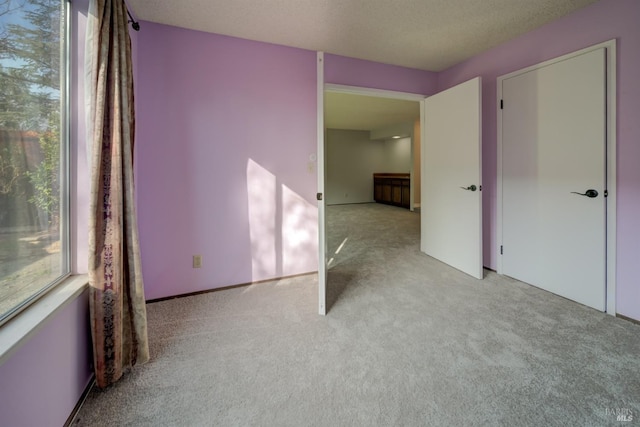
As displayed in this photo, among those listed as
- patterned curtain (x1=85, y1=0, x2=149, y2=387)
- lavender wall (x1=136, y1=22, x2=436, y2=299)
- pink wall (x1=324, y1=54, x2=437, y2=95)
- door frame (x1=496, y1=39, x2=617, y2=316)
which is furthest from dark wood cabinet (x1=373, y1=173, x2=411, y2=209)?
patterned curtain (x1=85, y1=0, x2=149, y2=387)

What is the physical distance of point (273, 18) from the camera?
2.47 m

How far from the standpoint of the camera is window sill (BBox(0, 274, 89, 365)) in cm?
97

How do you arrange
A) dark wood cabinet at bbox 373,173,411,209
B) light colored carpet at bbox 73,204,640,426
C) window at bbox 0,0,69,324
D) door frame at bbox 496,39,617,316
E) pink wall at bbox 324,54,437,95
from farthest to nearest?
dark wood cabinet at bbox 373,173,411,209 < pink wall at bbox 324,54,437,95 < door frame at bbox 496,39,617,316 < light colored carpet at bbox 73,204,640,426 < window at bbox 0,0,69,324

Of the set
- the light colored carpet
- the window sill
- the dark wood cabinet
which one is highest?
the dark wood cabinet

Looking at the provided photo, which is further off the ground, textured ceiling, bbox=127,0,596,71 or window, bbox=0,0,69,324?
textured ceiling, bbox=127,0,596,71

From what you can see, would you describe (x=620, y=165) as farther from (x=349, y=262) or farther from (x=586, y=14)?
(x=349, y=262)

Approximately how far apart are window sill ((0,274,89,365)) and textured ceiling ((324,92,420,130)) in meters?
3.81

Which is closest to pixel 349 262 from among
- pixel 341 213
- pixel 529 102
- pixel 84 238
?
pixel 529 102

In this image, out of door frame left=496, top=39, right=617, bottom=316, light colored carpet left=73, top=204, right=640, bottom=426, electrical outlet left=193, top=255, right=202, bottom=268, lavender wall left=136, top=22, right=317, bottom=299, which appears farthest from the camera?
electrical outlet left=193, top=255, right=202, bottom=268

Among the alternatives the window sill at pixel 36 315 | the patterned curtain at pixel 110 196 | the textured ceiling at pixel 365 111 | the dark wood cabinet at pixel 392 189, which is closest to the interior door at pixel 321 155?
the patterned curtain at pixel 110 196

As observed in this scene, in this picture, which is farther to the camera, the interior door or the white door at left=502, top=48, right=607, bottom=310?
the white door at left=502, top=48, right=607, bottom=310

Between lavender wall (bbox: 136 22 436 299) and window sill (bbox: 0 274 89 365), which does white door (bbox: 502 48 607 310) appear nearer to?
lavender wall (bbox: 136 22 436 299)

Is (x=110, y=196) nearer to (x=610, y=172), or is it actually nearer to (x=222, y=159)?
(x=222, y=159)

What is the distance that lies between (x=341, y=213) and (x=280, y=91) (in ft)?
17.0
